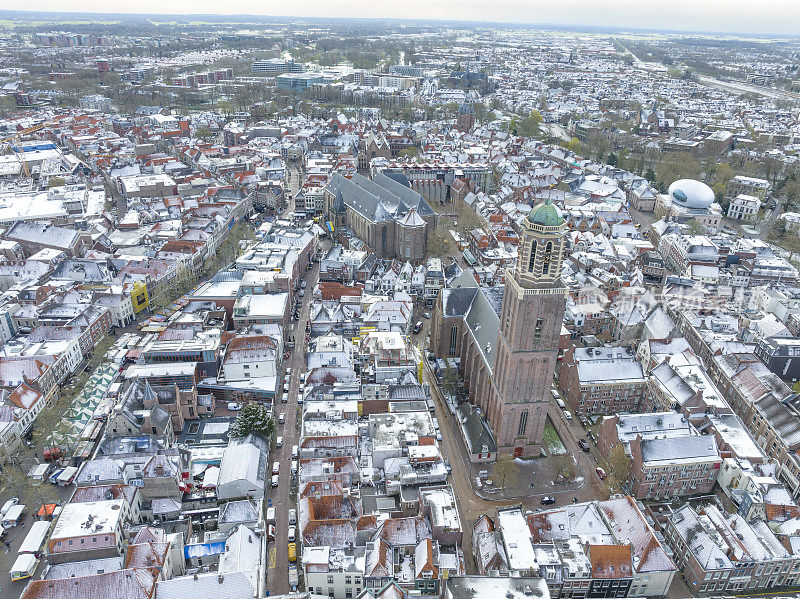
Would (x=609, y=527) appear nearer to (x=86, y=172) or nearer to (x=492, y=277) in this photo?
(x=492, y=277)

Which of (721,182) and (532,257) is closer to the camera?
(532,257)

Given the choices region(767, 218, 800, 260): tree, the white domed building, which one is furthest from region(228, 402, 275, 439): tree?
the white domed building

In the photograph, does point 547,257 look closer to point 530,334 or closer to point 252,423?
point 530,334

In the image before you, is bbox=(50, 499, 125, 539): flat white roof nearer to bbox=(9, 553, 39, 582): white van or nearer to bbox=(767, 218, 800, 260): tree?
bbox=(9, 553, 39, 582): white van

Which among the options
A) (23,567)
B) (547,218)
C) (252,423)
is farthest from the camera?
(252,423)

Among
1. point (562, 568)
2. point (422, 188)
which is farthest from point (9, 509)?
point (422, 188)

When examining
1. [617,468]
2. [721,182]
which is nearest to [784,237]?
[721,182]
